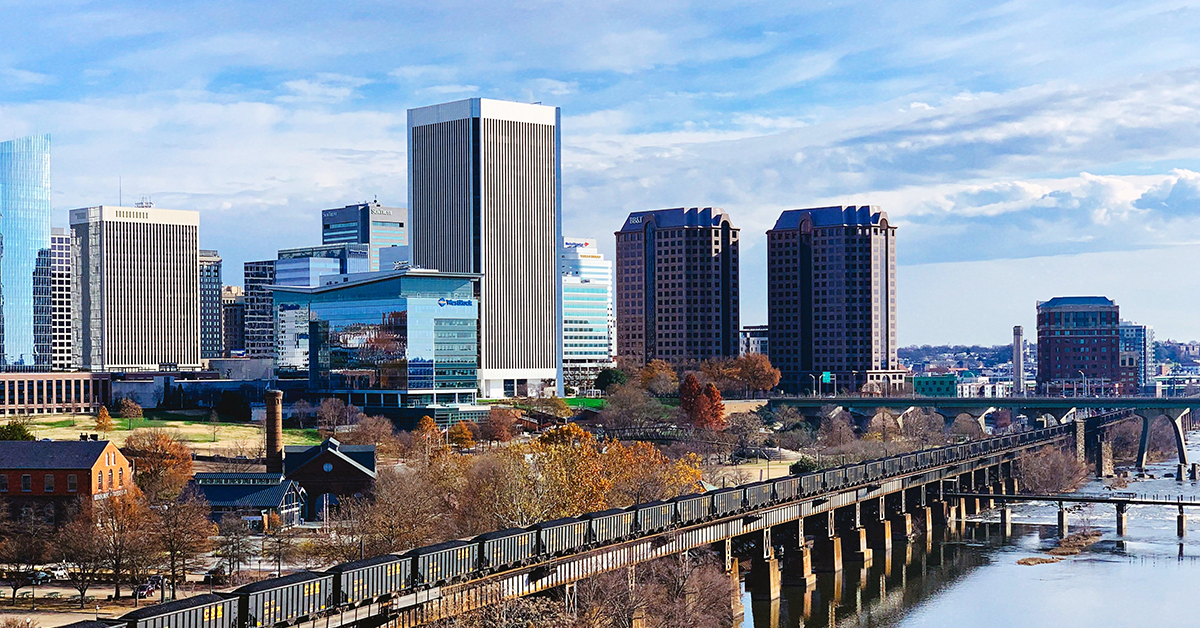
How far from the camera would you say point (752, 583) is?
8894cm

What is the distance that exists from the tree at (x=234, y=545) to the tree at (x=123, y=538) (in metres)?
4.45

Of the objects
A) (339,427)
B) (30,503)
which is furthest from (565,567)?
(339,427)

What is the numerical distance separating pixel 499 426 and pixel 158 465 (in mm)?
70751

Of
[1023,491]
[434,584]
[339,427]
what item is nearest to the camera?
[434,584]

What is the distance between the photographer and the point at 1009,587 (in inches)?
3661

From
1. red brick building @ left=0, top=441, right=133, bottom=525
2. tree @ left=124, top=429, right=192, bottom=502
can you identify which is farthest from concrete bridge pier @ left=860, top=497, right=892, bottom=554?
red brick building @ left=0, top=441, right=133, bottom=525

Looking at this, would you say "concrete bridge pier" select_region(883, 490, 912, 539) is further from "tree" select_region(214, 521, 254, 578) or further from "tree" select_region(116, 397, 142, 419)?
"tree" select_region(116, 397, 142, 419)

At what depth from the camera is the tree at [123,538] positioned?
8050cm

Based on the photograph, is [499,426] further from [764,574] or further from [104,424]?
[764,574]

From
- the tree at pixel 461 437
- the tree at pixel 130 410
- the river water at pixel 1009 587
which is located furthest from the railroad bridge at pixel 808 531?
the tree at pixel 130 410

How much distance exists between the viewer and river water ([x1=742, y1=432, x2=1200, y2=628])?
82.9 m

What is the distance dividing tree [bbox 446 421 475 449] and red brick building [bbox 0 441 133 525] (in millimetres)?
67267

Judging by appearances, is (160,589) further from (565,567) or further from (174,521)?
(565,567)

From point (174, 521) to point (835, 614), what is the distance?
4111cm
